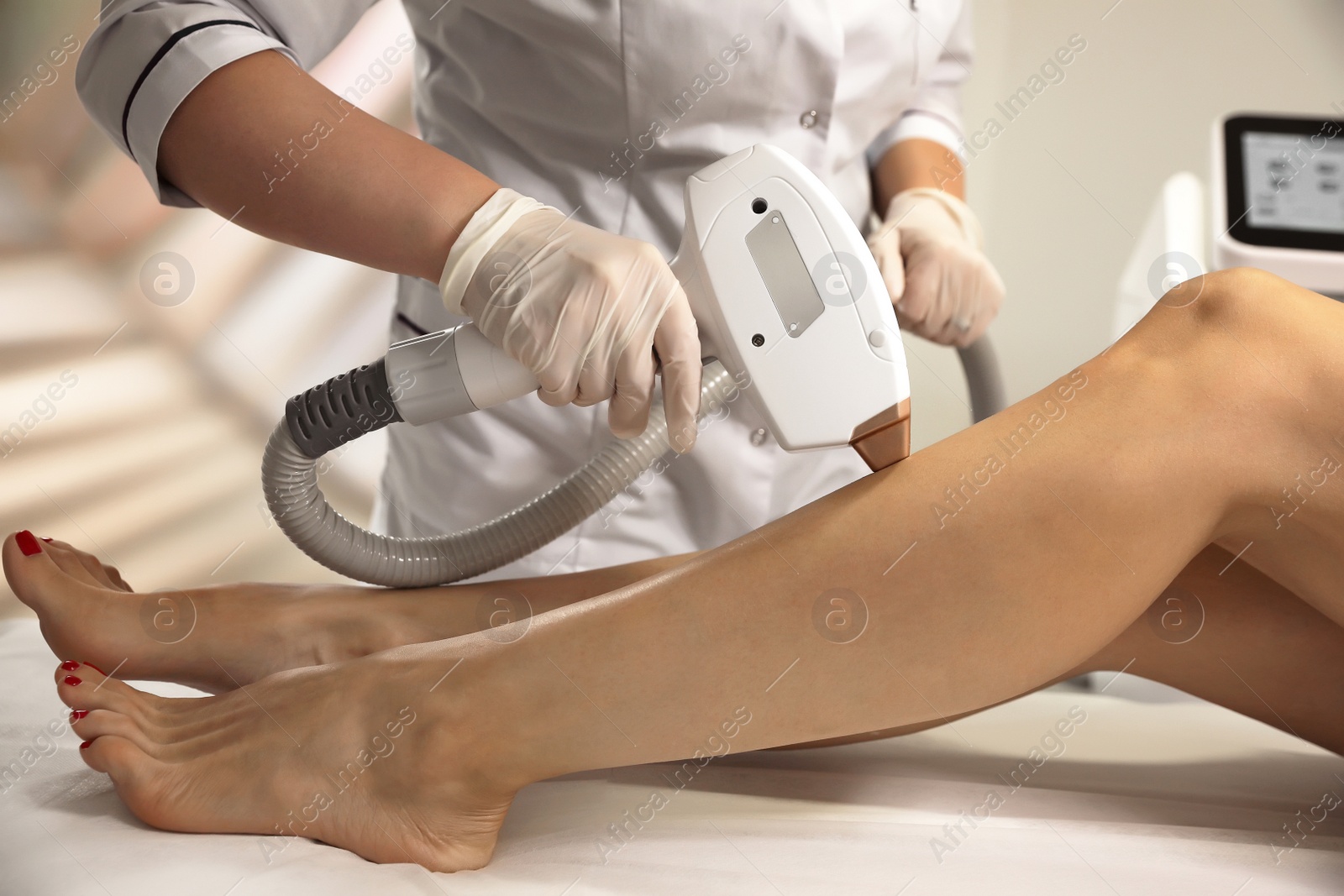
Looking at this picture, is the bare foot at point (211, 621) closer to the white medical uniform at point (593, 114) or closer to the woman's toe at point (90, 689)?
the woman's toe at point (90, 689)

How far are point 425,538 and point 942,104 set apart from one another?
0.95 meters

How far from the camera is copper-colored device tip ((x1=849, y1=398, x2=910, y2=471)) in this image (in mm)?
707

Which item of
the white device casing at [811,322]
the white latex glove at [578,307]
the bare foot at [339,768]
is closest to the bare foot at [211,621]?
the bare foot at [339,768]

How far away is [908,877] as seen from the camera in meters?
0.68

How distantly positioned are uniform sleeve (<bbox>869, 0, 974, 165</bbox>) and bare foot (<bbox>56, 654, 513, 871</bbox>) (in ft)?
3.18

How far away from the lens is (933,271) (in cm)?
118

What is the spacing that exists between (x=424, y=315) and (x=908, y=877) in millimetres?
748

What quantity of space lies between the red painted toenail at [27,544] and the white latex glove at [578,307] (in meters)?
0.52

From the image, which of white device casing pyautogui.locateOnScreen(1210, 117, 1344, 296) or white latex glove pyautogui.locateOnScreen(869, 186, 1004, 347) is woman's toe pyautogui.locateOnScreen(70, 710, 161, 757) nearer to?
white latex glove pyautogui.locateOnScreen(869, 186, 1004, 347)

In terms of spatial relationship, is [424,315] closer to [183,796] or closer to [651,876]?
[183,796]

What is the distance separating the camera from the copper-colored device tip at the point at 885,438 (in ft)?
2.32

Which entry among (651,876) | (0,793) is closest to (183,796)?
(0,793)

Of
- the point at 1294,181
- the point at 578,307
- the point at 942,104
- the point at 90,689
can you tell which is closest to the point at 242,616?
the point at 90,689

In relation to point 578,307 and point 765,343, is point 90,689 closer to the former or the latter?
point 578,307
